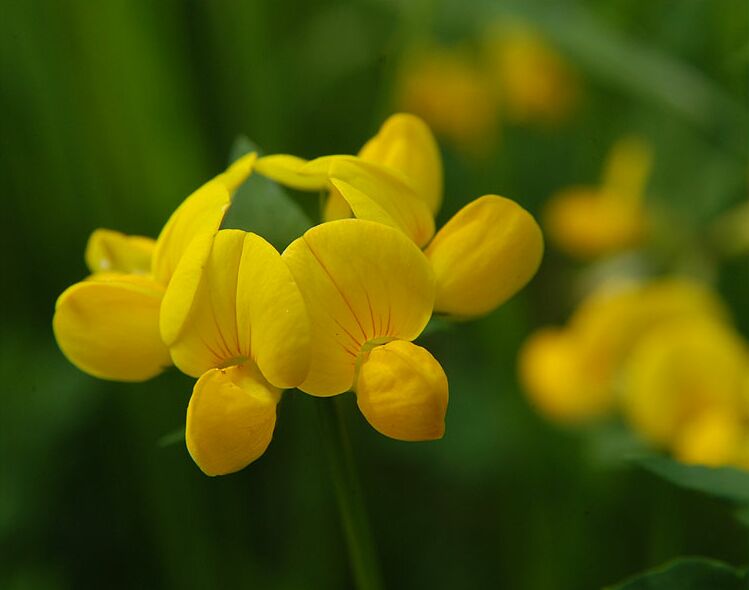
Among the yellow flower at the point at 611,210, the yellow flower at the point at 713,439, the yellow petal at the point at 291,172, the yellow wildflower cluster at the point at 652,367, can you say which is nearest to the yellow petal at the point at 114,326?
the yellow petal at the point at 291,172


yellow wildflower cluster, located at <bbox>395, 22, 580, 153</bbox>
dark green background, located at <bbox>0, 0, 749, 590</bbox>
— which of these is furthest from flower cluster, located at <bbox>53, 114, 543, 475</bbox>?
yellow wildflower cluster, located at <bbox>395, 22, 580, 153</bbox>

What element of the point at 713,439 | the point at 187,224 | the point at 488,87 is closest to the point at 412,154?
the point at 187,224

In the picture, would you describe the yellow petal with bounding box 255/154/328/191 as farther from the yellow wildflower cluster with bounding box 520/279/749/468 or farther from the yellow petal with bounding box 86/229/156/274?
the yellow wildflower cluster with bounding box 520/279/749/468

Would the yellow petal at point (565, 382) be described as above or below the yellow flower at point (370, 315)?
below

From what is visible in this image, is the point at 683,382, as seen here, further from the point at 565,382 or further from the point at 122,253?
the point at 122,253

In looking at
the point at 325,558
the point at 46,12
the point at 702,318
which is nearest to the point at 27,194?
the point at 46,12

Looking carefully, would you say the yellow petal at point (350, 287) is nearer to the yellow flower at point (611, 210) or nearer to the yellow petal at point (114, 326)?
the yellow petal at point (114, 326)

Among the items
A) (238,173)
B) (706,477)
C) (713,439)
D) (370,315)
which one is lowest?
(713,439)
